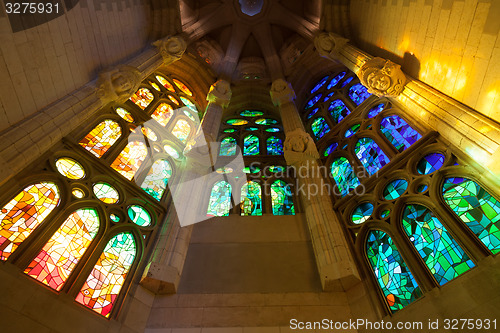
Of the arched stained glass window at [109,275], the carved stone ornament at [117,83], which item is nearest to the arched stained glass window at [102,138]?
the carved stone ornament at [117,83]

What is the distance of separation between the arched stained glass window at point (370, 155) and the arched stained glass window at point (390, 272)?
175cm

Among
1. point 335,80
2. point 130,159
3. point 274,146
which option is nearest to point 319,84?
point 335,80

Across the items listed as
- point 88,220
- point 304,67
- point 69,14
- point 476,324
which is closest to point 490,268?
point 476,324

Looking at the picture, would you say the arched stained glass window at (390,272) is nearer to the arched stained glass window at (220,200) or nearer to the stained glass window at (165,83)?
the arched stained glass window at (220,200)

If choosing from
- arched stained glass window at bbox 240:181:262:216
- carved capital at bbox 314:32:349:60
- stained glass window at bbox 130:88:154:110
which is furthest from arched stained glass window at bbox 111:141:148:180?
carved capital at bbox 314:32:349:60

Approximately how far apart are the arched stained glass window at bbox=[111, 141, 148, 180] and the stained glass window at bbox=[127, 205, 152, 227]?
875 mm

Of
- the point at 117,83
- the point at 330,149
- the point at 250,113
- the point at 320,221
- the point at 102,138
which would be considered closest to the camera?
the point at 320,221

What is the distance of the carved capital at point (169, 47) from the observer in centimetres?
894

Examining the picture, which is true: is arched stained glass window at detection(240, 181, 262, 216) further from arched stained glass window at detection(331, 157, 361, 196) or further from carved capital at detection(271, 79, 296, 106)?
carved capital at detection(271, 79, 296, 106)

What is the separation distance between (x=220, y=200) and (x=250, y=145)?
3587 mm

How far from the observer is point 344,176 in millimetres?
7539

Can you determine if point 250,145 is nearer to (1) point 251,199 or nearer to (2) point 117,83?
(1) point 251,199

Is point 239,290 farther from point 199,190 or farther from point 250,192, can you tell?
point 250,192

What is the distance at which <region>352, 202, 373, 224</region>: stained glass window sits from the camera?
6113 mm
